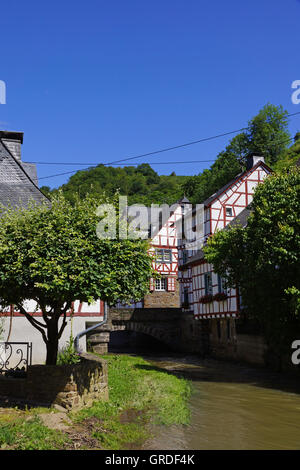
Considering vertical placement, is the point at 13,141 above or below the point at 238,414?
above

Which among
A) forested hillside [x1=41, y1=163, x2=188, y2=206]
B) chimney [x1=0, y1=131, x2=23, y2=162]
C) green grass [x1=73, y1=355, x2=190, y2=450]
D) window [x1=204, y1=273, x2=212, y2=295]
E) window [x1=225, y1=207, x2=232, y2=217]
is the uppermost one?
forested hillside [x1=41, y1=163, x2=188, y2=206]

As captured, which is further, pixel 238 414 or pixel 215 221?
pixel 215 221

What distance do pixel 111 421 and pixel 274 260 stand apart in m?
7.51

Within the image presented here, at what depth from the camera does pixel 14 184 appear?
51.4 ft

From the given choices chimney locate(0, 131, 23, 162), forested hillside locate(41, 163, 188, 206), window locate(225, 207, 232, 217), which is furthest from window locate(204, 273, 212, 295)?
forested hillside locate(41, 163, 188, 206)

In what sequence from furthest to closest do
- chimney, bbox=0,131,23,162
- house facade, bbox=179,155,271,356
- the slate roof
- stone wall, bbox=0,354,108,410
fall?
house facade, bbox=179,155,271,356 → chimney, bbox=0,131,23,162 → the slate roof → stone wall, bbox=0,354,108,410

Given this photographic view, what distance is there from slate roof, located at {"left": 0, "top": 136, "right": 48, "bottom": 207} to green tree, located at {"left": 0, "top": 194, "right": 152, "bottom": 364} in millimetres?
6392

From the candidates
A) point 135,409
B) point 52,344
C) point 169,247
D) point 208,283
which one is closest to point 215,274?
point 208,283

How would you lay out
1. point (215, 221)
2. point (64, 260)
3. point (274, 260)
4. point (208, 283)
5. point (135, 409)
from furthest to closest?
point (215, 221), point (208, 283), point (274, 260), point (135, 409), point (64, 260)

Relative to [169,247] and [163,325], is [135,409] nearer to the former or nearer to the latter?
[163,325]

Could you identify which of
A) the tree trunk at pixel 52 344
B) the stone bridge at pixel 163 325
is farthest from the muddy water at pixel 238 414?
the stone bridge at pixel 163 325

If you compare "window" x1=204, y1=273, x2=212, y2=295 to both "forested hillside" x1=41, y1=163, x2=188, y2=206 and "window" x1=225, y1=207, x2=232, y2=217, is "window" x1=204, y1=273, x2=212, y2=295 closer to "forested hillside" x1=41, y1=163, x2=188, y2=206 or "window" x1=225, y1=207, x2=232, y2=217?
"window" x1=225, y1=207, x2=232, y2=217

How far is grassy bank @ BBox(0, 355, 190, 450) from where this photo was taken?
622cm

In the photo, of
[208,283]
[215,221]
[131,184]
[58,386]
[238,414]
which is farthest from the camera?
[131,184]
